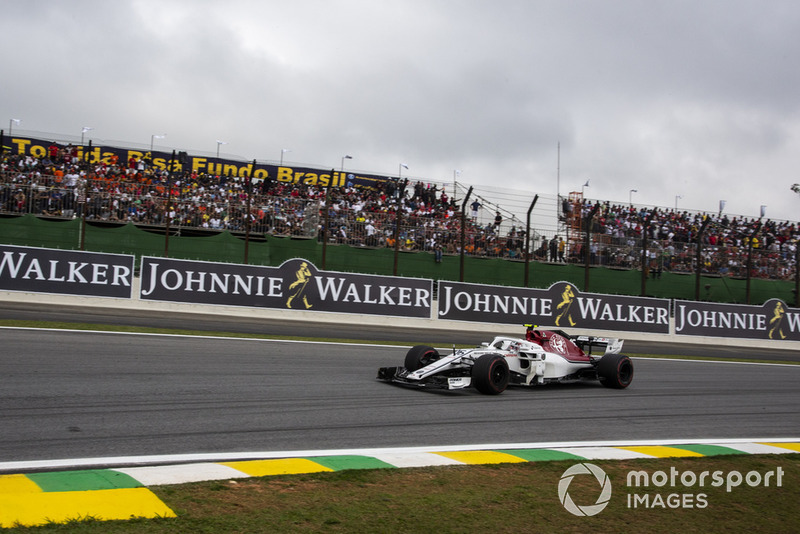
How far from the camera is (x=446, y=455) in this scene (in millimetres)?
6516

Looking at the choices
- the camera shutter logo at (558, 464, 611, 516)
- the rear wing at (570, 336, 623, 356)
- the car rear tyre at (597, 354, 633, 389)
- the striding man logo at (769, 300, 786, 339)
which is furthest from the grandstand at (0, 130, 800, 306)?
the camera shutter logo at (558, 464, 611, 516)

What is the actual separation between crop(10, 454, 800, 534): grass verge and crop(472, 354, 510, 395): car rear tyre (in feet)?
11.6

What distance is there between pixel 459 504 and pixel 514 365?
6016 mm

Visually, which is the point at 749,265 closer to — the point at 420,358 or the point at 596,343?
the point at 596,343

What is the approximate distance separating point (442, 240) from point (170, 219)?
8.61 metres

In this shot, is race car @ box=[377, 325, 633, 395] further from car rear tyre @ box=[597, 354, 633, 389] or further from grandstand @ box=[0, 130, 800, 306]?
grandstand @ box=[0, 130, 800, 306]

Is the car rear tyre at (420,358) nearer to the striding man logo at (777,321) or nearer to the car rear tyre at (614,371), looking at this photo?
the car rear tyre at (614,371)

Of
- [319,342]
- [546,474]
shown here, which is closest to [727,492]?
[546,474]

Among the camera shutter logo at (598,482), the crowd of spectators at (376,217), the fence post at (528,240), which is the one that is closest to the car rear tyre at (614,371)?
the camera shutter logo at (598,482)

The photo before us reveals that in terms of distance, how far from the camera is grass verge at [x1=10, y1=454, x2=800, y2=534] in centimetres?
432

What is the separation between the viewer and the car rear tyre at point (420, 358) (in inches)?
423

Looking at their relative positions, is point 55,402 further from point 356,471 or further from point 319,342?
point 319,342

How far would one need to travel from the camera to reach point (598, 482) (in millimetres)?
5980

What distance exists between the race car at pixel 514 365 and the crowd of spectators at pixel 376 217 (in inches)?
407
